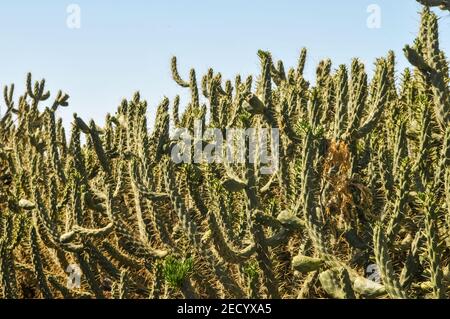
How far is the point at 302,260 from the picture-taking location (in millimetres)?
3611

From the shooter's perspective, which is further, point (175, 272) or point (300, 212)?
point (300, 212)

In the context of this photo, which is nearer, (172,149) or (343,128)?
(343,128)

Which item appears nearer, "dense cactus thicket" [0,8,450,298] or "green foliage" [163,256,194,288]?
"green foliage" [163,256,194,288]

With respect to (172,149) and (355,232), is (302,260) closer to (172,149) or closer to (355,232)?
(355,232)

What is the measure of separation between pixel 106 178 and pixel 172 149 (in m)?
0.67

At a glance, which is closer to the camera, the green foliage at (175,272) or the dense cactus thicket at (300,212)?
the green foliage at (175,272)

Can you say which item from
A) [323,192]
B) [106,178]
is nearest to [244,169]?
[323,192]
